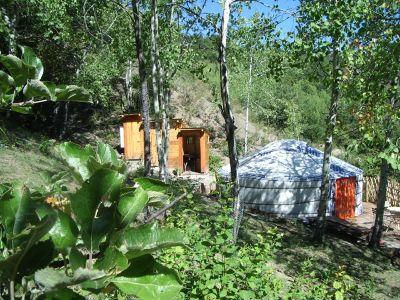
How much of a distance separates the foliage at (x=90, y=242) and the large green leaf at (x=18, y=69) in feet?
0.65

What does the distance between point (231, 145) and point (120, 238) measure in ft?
20.8

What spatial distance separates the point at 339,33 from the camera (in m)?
5.62

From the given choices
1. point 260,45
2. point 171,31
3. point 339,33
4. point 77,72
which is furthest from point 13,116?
point 339,33

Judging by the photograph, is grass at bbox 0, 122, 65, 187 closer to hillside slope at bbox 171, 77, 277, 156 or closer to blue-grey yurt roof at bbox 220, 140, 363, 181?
blue-grey yurt roof at bbox 220, 140, 363, 181

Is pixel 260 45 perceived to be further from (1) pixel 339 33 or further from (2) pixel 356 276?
(2) pixel 356 276

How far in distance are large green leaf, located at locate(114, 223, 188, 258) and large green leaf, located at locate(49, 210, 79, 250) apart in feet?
0.21

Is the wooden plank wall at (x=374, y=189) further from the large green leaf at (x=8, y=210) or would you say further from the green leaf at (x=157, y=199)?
the large green leaf at (x=8, y=210)

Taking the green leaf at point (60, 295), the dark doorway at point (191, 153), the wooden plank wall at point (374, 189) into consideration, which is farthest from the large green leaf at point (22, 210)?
the wooden plank wall at point (374, 189)

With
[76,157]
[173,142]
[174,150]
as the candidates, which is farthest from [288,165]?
[76,157]

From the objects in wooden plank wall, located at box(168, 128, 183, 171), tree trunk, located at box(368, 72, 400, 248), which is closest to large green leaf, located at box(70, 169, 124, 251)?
tree trunk, located at box(368, 72, 400, 248)

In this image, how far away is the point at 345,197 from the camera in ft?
60.4

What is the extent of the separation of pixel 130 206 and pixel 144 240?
0.06 m

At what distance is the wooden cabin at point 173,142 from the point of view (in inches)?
838

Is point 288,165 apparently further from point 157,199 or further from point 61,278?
point 61,278
